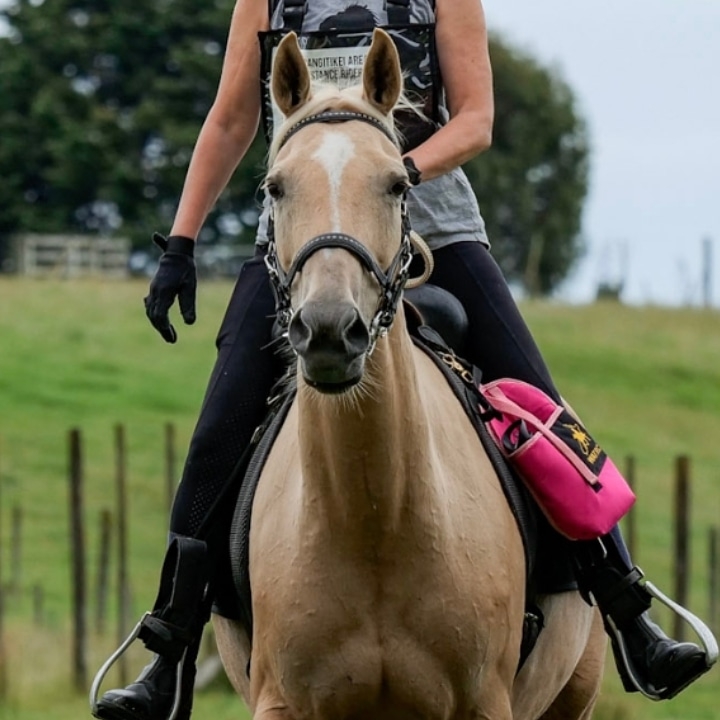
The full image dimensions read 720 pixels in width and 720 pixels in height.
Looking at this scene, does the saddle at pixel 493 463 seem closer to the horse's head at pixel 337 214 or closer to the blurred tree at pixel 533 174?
the horse's head at pixel 337 214

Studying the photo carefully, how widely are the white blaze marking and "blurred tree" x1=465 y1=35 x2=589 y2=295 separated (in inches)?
2149

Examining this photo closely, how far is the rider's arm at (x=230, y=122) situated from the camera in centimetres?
621

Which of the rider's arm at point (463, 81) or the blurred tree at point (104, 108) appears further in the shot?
the blurred tree at point (104, 108)

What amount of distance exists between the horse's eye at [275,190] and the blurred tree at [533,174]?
179 feet

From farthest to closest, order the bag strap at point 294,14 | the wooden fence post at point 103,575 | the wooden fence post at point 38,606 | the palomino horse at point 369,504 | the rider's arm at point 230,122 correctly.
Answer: the wooden fence post at point 38,606
the wooden fence post at point 103,575
the rider's arm at point 230,122
the bag strap at point 294,14
the palomino horse at point 369,504

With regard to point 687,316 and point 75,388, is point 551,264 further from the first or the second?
point 75,388

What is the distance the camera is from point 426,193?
20.6ft

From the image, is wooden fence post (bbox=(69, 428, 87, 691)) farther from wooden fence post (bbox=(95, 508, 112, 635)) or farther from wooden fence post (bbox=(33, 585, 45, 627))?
wooden fence post (bbox=(33, 585, 45, 627))

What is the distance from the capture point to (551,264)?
62.8 m

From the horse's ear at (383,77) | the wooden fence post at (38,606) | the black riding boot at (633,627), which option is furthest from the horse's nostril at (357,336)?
the wooden fence post at (38,606)

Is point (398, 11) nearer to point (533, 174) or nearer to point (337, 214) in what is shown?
point (337, 214)

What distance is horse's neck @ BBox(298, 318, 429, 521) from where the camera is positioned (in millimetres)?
5062

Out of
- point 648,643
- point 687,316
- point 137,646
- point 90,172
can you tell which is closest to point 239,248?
point 90,172

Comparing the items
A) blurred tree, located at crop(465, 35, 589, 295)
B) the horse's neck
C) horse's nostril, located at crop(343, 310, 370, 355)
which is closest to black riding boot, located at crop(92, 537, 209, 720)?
the horse's neck
